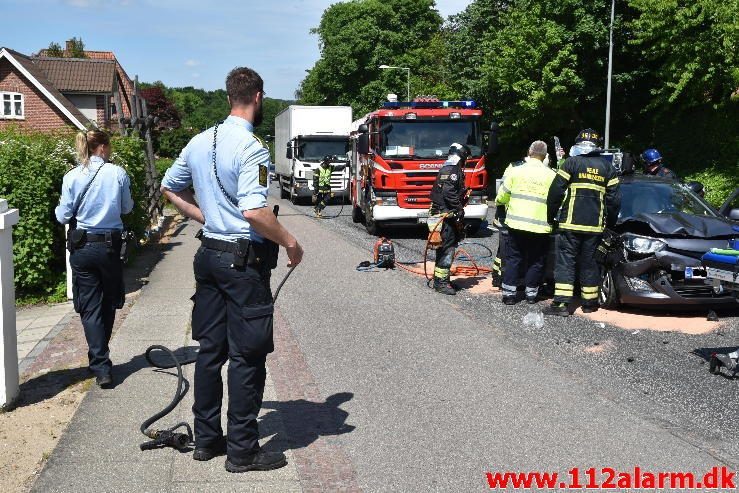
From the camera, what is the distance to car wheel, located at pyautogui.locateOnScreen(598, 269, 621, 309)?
29.8ft

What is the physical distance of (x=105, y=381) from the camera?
6145 millimetres

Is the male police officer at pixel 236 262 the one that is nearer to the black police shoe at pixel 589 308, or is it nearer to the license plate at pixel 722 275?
the license plate at pixel 722 275

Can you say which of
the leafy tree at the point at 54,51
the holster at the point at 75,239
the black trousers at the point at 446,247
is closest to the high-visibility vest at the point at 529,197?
the black trousers at the point at 446,247

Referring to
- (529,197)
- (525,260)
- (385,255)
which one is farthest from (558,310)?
(385,255)

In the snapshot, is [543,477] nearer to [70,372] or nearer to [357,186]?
[70,372]

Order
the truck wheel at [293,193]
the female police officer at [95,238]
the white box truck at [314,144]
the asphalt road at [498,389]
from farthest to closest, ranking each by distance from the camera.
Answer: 1. the truck wheel at [293,193]
2. the white box truck at [314,144]
3. the female police officer at [95,238]
4. the asphalt road at [498,389]

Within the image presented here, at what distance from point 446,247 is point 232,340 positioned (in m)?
6.55

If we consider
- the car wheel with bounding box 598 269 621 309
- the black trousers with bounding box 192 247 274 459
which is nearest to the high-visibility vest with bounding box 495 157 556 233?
the car wheel with bounding box 598 269 621 309

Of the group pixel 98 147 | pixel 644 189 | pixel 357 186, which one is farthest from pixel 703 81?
pixel 98 147

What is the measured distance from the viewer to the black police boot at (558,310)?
29.6 feet

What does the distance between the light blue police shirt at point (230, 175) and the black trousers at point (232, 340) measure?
17cm

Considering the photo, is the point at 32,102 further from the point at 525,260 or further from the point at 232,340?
the point at 232,340

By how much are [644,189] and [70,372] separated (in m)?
6.90

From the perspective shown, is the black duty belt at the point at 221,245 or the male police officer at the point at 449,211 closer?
the black duty belt at the point at 221,245
